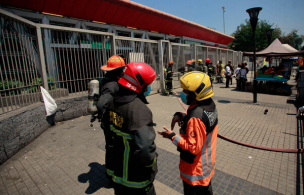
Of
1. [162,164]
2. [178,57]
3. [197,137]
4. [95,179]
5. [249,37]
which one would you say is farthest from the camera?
[249,37]

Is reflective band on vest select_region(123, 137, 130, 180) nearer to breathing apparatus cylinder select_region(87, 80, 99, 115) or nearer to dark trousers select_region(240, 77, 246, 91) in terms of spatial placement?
breathing apparatus cylinder select_region(87, 80, 99, 115)

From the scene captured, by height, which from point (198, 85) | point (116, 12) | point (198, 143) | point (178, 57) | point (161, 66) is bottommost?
point (198, 143)

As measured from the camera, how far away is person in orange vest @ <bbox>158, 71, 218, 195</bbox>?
175 cm

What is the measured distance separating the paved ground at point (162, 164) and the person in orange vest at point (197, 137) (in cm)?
108

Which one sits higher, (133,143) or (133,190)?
(133,143)

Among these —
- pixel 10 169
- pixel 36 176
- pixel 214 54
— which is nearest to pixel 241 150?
pixel 36 176

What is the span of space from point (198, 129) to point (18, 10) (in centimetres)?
1230

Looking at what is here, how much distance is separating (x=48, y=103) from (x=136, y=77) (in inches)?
186

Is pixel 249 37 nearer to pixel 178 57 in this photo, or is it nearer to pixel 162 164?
pixel 178 57

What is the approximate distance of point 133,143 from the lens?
163 centimetres

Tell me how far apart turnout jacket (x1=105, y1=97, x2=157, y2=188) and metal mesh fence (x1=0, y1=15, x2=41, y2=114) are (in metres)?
Result: 3.58

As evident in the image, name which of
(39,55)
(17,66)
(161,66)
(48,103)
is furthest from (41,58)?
(161,66)

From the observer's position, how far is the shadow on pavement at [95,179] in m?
2.93

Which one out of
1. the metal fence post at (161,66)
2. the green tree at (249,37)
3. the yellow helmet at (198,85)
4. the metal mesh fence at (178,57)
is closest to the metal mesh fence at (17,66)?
the yellow helmet at (198,85)
